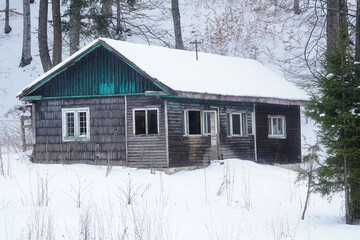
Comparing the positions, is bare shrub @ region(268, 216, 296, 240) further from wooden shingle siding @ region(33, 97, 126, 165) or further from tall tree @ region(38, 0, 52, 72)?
tall tree @ region(38, 0, 52, 72)

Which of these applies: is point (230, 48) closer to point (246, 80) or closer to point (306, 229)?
point (246, 80)

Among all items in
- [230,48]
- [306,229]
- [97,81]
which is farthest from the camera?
[230,48]

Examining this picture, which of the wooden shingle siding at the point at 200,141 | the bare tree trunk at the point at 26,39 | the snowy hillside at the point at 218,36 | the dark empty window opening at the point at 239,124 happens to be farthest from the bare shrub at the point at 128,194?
the bare tree trunk at the point at 26,39

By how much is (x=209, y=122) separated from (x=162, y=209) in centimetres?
1046

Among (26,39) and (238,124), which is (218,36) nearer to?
(26,39)

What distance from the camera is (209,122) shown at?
2119 centimetres

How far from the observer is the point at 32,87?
2050cm

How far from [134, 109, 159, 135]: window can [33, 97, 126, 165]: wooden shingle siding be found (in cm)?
48

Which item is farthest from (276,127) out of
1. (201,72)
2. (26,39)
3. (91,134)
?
(26,39)

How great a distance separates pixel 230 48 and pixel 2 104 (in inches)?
630

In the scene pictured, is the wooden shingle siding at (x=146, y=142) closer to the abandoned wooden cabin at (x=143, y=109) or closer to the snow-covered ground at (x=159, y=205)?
the abandoned wooden cabin at (x=143, y=109)

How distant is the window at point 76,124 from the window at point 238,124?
5539mm

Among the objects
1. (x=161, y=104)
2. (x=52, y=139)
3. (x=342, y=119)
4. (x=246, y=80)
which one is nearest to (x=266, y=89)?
(x=246, y=80)

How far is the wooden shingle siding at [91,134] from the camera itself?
64.7ft
